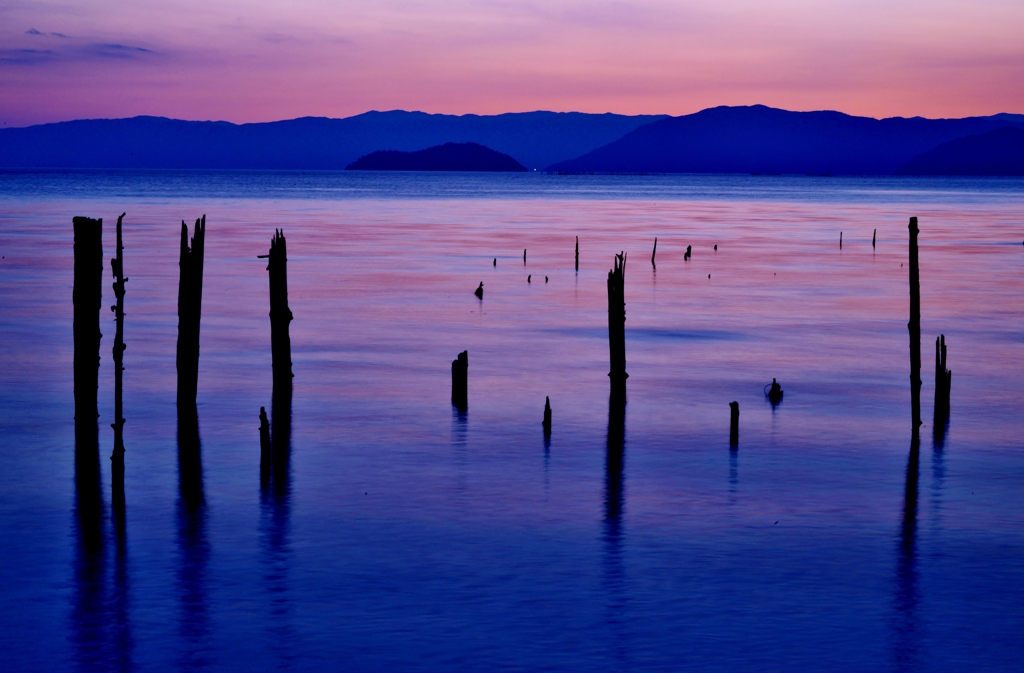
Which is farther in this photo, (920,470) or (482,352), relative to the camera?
(482,352)

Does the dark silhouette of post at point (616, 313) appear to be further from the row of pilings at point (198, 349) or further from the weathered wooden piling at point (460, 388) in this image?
the weathered wooden piling at point (460, 388)

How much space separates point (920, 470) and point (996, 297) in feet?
108

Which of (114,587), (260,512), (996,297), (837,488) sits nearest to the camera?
(114,587)

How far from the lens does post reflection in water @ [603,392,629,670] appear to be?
15.3 m

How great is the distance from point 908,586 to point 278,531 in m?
9.40

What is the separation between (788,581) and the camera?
17156mm

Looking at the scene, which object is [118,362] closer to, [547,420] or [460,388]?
[547,420]

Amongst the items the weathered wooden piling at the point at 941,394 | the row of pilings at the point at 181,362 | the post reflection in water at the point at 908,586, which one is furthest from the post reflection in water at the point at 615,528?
the weathered wooden piling at the point at 941,394

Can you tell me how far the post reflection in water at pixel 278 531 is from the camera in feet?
50.0

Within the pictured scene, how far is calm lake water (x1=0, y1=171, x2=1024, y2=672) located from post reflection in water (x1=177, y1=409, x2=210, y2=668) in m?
0.06

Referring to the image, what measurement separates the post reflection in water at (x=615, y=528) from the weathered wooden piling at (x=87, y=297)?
9158mm

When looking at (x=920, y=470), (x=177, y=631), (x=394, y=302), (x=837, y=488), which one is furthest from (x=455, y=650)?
(x=394, y=302)

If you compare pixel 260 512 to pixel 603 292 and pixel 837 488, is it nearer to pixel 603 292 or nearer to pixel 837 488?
pixel 837 488

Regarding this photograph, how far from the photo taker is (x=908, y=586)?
56.2 ft
